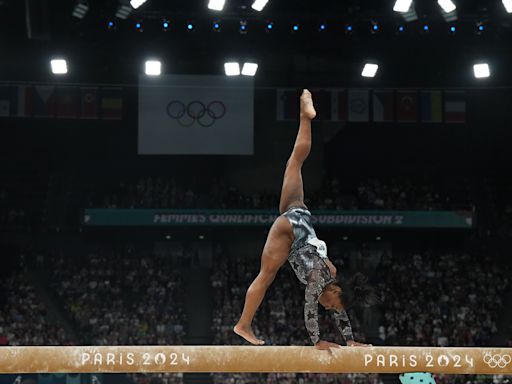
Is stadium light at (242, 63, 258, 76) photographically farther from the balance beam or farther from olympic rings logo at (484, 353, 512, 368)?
olympic rings logo at (484, 353, 512, 368)

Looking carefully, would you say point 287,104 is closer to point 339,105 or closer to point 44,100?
point 339,105

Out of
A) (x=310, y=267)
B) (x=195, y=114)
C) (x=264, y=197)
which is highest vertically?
(x=195, y=114)

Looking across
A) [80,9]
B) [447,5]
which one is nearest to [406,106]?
[447,5]

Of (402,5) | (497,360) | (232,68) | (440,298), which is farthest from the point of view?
(440,298)

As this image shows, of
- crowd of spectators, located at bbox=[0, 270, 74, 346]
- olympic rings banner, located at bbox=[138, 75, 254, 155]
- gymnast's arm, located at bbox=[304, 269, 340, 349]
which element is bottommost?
gymnast's arm, located at bbox=[304, 269, 340, 349]

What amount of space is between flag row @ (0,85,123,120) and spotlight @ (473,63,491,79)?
923cm

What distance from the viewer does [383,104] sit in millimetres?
21359

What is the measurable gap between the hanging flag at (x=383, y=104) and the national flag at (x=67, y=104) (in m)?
8.13

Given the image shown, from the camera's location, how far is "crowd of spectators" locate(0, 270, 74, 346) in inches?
776

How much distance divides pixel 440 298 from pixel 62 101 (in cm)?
1192

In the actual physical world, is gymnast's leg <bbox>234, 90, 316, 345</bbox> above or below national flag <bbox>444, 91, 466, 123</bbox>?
below

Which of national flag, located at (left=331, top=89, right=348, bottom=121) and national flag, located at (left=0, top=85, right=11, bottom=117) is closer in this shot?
national flag, located at (left=0, top=85, right=11, bottom=117)

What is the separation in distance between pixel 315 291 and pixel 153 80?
1475 centimetres

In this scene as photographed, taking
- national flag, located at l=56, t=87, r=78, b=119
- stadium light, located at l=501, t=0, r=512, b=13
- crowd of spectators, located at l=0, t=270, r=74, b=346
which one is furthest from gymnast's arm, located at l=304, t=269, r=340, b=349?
national flag, located at l=56, t=87, r=78, b=119
